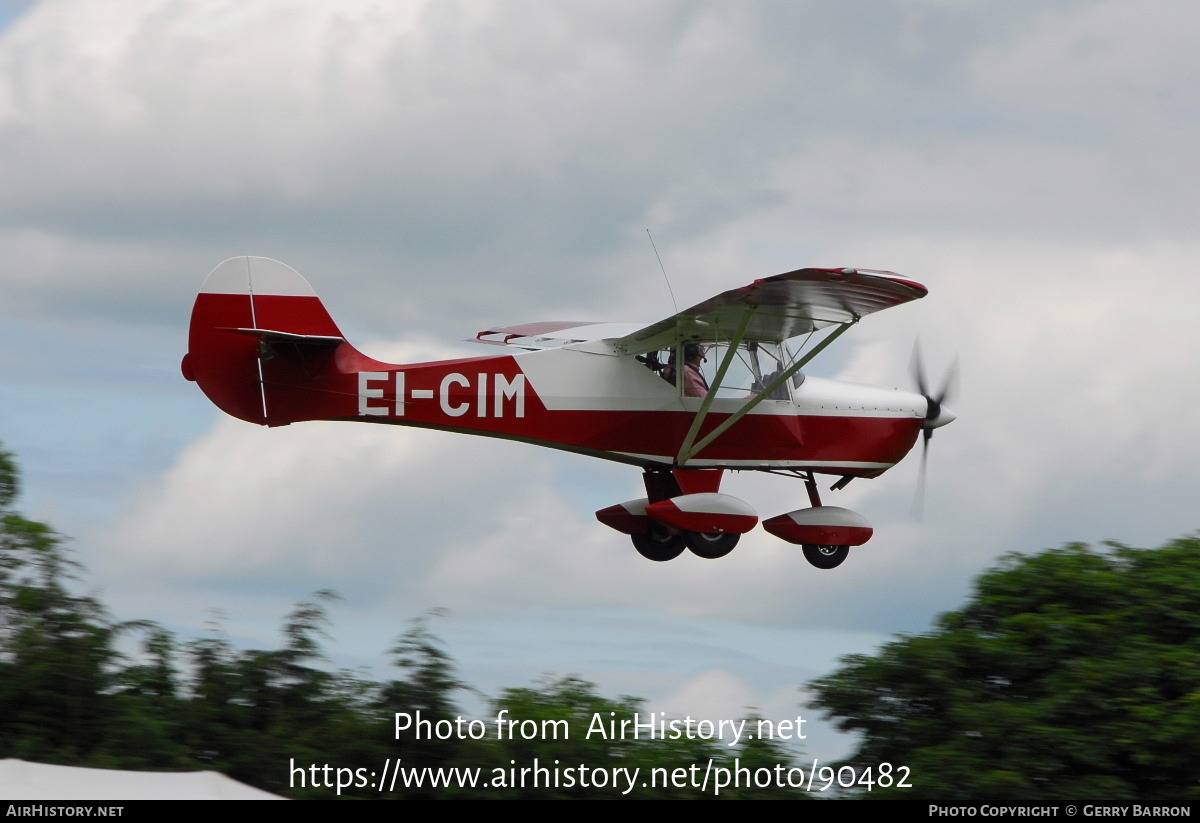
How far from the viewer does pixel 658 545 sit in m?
14.7

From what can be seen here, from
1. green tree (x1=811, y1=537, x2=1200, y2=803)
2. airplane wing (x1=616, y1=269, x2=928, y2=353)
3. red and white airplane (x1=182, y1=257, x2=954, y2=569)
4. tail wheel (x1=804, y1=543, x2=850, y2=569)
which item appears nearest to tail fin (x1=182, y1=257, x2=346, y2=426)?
red and white airplane (x1=182, y1=257, x2=954, y2=569)

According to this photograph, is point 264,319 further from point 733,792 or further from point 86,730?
point 733,792

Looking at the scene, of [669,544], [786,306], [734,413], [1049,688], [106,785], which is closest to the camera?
[106,785]

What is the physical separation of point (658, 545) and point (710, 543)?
96cm

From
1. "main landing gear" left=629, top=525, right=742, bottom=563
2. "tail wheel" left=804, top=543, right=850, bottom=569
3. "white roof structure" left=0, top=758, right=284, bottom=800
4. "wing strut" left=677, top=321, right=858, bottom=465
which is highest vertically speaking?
"wing strut" left=677, top=321, right=858, bottom=465

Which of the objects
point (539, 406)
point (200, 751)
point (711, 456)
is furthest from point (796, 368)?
point (200, 751)

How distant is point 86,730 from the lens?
11.0m

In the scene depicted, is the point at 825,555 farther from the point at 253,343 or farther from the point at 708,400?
the point at 253,343

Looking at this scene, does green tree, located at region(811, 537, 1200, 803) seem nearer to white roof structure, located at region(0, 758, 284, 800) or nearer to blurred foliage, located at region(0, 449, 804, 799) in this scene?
blurred foliage, located at region(0, 449, 804, 799)

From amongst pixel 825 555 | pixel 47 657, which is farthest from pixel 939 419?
pixel 47 657

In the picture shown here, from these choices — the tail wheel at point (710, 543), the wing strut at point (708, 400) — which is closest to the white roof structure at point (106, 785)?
the tail wheel at point (710, 543)

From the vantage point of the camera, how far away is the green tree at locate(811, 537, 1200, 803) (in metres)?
10.4

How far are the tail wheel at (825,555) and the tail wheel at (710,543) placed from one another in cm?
94

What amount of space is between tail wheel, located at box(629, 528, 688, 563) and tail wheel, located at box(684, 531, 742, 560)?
66 cm
